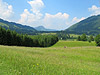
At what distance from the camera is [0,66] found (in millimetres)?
9102

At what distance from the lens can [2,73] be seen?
791 cm

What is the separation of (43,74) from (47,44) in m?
137

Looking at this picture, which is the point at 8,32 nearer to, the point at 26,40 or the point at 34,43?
the point at 26,40

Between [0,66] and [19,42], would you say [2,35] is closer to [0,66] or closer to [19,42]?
[19,42]

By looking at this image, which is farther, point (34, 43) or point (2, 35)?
point (34, 43)

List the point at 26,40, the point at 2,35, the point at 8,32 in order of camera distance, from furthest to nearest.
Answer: the point at 26,40
the point at 8,32
the point at 2,35

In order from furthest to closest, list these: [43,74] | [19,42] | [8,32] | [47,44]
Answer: [47,44]
[19,42]
[8,32]
[43,74]

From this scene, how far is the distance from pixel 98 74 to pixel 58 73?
6211mm

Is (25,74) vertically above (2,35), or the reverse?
(2,35)

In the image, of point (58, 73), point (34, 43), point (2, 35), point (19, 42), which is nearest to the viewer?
point (58, 73)

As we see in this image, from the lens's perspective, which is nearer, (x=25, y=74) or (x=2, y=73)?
(x=2, y=73)

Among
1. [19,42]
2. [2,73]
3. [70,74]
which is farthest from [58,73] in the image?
[19,42]

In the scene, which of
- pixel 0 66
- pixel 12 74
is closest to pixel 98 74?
pixel 12 74

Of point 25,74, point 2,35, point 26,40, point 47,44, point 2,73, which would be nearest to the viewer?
point 2,73
